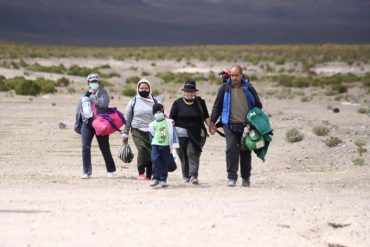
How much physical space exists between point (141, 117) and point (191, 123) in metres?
1.00

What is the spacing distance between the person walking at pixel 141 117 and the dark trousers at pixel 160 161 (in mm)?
890

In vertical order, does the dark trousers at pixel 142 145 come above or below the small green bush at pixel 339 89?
above

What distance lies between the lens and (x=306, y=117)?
38.5m

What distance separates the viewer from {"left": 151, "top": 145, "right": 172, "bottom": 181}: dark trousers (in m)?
15.4

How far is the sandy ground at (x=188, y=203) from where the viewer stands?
36.2ft

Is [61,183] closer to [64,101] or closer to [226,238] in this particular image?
[226,238]

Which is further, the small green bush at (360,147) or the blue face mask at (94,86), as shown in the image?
the small green bush at (360,147)

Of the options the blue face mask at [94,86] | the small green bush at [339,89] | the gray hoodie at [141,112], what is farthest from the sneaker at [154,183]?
the small green bush at [339,89]

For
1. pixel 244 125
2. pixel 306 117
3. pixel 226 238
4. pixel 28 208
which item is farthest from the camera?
pixel 306 117

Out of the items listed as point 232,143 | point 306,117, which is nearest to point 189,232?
point 232,143

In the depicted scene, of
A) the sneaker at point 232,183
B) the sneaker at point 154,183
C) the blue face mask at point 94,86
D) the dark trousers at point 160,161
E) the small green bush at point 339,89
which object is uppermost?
the blue face mask at point 94,86

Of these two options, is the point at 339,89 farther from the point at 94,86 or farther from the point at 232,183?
the point at 232,183

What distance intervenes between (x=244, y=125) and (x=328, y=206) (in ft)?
8.68

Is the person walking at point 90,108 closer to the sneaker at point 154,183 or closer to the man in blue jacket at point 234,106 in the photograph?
the sneaker at point 154,183
